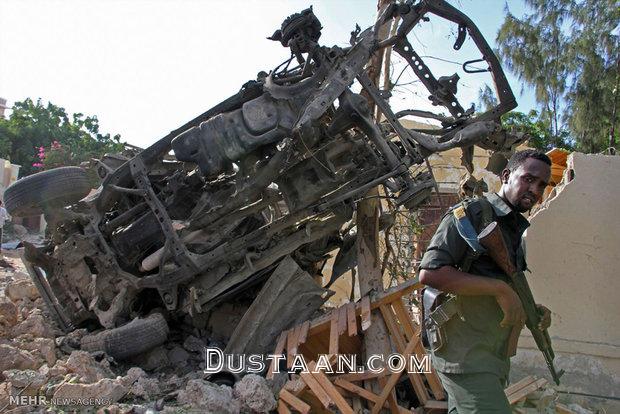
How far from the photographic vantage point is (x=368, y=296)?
178 inches

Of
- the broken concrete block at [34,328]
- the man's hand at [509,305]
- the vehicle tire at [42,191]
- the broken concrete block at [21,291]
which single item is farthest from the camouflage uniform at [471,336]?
the broken concrete block at [21,291]

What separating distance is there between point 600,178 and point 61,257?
16.7ft

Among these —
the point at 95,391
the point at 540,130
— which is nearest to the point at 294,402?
the point at 95,391

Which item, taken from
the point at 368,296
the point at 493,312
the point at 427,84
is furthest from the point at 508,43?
the point at 493,312

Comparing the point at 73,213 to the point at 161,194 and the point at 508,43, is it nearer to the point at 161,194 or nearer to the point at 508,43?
the point at 161,194

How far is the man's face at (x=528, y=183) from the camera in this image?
2291 mm

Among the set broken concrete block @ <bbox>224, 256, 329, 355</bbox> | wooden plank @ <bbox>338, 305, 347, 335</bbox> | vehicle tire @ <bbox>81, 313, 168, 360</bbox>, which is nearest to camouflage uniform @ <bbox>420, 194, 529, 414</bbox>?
wooden plank @ <bbox>338, 305, 347, 335</bbox>

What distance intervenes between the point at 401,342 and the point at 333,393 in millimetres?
817

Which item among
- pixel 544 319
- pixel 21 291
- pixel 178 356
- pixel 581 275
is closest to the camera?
pixel 544 319

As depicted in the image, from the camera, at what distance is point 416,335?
4.18 meters

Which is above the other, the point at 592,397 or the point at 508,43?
the point at 508,43

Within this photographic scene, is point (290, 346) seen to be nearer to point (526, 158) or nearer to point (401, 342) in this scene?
point (401, 342)

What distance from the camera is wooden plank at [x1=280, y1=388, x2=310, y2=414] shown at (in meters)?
3.67

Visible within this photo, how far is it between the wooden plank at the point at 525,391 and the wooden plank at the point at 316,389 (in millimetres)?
1328
